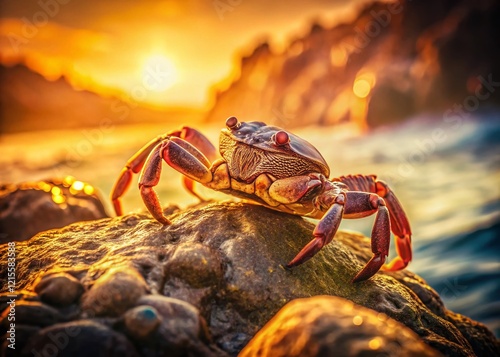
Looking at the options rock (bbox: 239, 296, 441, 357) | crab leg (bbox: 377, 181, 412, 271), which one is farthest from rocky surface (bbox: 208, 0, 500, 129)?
Answer: rock (bbox: 239, 296, 441, 357)

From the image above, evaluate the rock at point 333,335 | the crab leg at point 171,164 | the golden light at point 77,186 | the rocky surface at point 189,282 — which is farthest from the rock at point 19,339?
the golden light at point 77,186

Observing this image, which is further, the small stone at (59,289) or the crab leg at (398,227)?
the crab leg at (398,227)

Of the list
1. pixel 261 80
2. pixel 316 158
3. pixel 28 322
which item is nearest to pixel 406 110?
pixel 316 158

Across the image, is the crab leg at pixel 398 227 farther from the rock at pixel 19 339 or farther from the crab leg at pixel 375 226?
the rock at pixel 19 339

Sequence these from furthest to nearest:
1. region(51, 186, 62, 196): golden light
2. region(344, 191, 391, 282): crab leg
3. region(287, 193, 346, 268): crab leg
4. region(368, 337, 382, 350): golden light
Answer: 1. region(51, 186, 62, 196): golden light
2. region(344, 191, 391, 282): crab leg
3. region(287, 193, 346, 268): crab leg
4. region(368, 337, 382, 350): golden light

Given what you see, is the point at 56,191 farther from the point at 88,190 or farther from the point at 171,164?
the point at 171,164

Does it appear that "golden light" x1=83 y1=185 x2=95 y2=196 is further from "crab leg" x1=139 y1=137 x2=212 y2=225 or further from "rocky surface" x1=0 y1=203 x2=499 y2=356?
"crab leg" x1=139 y1=137 x2=212 y2=225

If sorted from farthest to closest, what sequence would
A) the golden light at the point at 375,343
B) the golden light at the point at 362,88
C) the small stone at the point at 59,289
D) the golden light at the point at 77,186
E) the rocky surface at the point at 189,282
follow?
the golden light at the point at 362,88 → the golden light at the point at 77,186 → the small stone at the point at 59,289 → the rocky surface at the point at 189,282 → the golden light at the point at 375,343
